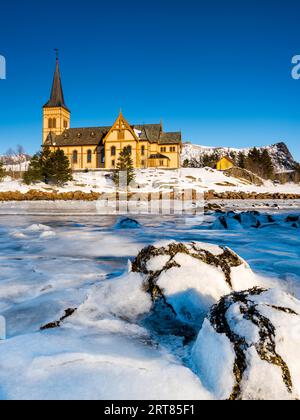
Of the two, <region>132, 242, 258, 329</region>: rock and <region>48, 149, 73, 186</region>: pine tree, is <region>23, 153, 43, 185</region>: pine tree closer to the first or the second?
<region>48, 149, 73, 186</region>: pine tree

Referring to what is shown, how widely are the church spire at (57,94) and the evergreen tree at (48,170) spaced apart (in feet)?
118

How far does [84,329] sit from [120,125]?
6785 centimetres

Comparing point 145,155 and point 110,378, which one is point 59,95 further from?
point 110,378

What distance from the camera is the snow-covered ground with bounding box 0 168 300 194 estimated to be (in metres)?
44.0

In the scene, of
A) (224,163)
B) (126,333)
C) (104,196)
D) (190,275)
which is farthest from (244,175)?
(126,333)

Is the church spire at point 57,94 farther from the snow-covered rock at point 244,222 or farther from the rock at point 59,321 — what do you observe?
the rock at point 59,321

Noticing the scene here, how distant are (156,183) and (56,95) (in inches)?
1739

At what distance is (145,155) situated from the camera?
68.2 m

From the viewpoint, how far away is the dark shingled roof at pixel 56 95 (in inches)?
2982

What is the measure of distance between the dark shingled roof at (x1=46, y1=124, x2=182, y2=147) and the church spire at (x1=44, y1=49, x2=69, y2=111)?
7.07 meters

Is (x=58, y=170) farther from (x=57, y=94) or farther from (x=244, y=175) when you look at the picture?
(x=244, y=175)

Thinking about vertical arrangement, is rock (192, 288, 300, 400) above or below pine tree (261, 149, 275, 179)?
below

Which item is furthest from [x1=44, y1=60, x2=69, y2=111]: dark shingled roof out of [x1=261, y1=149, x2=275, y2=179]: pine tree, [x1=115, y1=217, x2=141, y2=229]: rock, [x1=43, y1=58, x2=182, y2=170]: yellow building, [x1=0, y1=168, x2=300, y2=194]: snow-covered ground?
[x1=115, y1=217, x2=141, y2=229]: rock
